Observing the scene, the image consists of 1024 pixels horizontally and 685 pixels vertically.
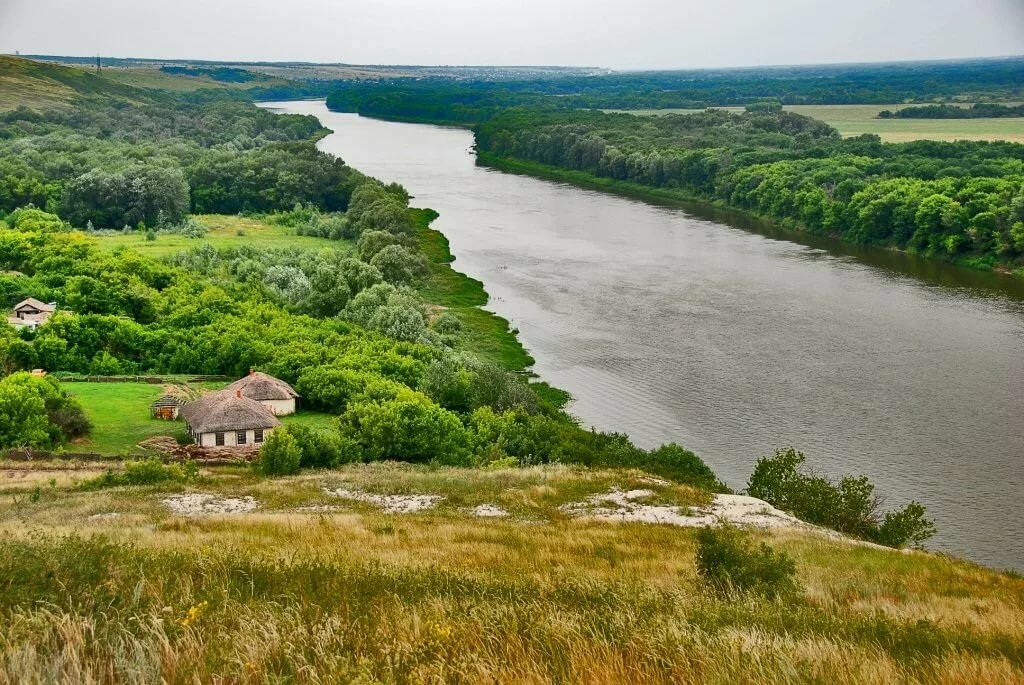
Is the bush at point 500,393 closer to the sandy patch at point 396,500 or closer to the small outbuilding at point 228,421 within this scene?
the small outbuilding at point 228,421

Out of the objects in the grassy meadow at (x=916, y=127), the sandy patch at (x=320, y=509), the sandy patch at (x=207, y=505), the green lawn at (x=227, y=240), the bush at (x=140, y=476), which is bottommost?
the green lawn at (x=227, y=240)

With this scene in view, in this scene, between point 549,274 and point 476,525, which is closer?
point 476,525

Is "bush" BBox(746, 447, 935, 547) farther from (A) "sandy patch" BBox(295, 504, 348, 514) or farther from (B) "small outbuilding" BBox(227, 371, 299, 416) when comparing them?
Result: (B) "small outbuilding" BBox(227, 371, 299, 416)

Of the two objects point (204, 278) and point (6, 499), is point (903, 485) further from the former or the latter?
point (204, 278)

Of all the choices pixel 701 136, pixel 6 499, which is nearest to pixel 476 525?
pixel 6 499

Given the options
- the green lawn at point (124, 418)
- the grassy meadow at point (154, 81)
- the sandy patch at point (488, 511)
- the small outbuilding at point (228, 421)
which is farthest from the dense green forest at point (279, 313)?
the grassy meadow at point (154, 81)

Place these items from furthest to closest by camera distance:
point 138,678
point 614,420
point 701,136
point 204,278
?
point 701,136 < point 204,278 < point 614,420 < point 138,678
